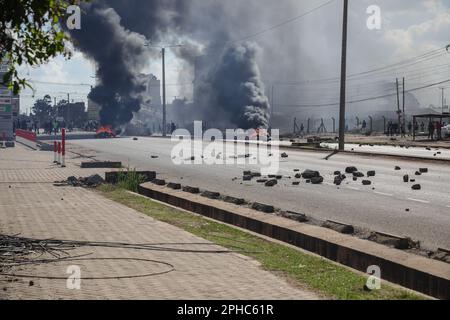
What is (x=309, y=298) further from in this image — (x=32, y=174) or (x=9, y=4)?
(x=32, y=174)

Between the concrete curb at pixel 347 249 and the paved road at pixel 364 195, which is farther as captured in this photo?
the paved road at pixel 364 195

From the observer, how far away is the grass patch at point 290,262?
5.37 metres

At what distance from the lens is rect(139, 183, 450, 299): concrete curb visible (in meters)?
5.71

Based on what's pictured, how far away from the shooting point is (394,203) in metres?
12.3

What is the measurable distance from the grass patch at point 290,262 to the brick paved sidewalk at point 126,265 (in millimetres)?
221

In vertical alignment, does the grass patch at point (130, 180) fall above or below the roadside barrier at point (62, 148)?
below

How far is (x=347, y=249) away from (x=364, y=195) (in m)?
6.90

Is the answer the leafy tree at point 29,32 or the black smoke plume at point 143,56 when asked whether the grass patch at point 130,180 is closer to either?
the leafy tree at point 29,32

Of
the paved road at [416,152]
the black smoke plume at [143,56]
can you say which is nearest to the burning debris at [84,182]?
the paved road at [416,152]

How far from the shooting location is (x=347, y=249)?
6.89m

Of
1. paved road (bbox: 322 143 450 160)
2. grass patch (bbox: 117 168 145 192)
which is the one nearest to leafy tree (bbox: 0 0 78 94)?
grass patch (bbox: 117 168 145 192)

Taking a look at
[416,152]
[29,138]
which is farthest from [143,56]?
[416,152]

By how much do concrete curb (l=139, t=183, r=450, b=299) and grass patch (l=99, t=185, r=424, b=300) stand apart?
24cm
